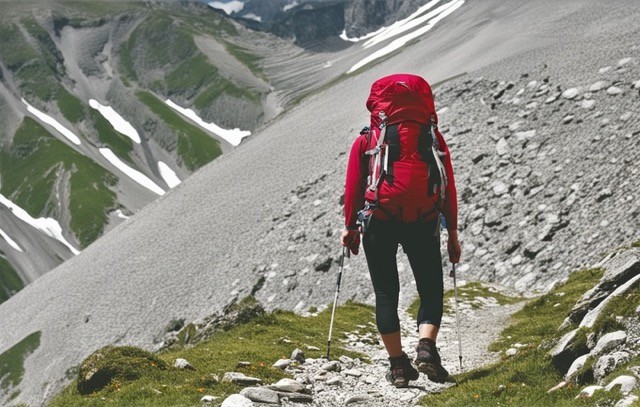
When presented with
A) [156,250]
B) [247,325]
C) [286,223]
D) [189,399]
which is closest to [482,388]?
[189,399]

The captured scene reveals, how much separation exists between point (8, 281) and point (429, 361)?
17618 cm

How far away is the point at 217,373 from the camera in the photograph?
483 inches

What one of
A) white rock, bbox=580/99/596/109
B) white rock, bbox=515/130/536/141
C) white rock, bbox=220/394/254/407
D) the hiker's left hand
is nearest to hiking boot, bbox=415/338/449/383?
the hiker's left hand

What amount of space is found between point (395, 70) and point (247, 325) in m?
87.4

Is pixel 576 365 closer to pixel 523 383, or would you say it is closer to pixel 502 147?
pixel 523 383

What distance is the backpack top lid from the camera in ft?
32.3

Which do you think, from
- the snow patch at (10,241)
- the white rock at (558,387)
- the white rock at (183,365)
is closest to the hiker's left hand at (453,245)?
the white rock at (558,387)

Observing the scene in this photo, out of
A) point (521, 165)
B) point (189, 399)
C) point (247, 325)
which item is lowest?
point (521, 165)

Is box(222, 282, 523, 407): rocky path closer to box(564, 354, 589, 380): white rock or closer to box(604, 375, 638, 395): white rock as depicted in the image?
box(564, 354, 589, 380): white rock

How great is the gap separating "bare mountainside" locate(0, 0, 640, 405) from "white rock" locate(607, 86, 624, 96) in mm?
100

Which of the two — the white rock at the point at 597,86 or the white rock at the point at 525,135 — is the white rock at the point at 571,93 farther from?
the white rock at the point at 525,135

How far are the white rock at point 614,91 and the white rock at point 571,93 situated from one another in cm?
262

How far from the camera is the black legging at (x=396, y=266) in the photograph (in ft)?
31.9

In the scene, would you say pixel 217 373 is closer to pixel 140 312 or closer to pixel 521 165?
pixel 521 165
